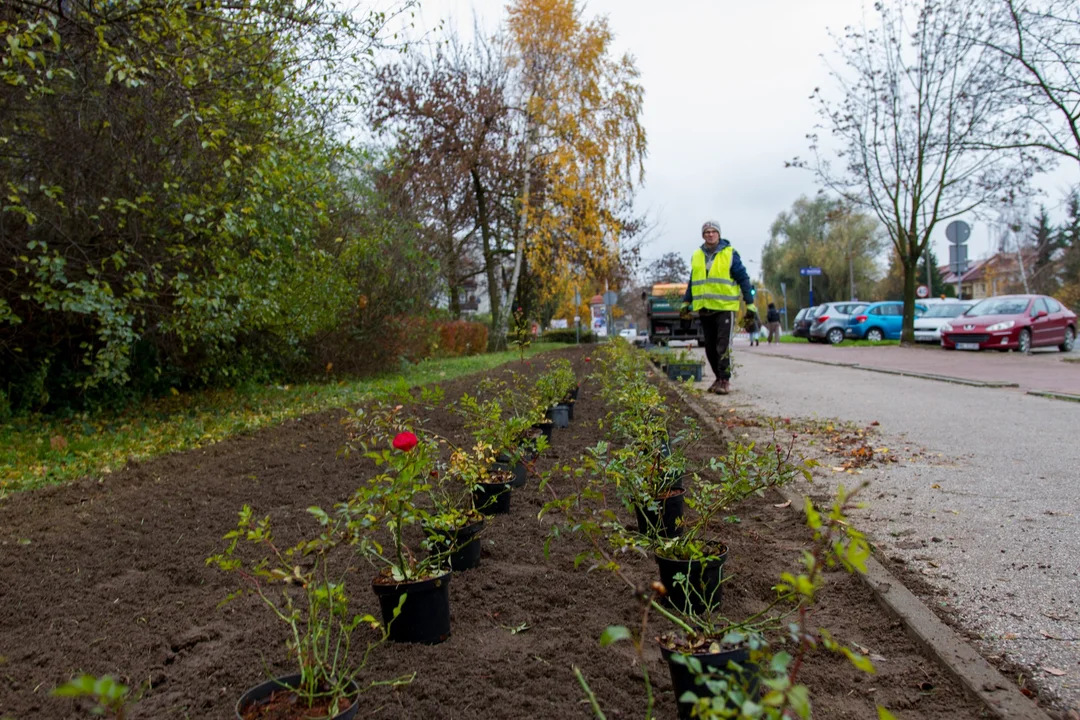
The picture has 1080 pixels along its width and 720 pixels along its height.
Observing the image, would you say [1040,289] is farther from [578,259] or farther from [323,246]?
[323,246]

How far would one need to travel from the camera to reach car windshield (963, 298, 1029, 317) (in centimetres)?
1988

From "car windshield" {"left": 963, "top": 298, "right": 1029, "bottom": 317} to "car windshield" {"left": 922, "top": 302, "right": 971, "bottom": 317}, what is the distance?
17.2ft

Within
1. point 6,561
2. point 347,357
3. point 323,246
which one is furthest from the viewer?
point 347,357

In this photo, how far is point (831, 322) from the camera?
30625 mm

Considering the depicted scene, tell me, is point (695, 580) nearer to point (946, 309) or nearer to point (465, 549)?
point (465, 549)

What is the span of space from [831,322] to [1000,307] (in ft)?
33.3

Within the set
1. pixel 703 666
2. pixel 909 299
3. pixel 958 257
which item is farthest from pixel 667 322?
pixel 703 666

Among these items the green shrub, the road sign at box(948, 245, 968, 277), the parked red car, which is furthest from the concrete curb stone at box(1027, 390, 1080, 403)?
the green shrub

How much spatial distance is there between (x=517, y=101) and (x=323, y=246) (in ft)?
51.8

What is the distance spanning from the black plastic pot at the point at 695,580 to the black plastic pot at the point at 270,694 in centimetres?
117

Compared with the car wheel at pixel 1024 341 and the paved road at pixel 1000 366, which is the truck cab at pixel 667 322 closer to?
the paved road at pixel 1000 366

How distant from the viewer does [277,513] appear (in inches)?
170

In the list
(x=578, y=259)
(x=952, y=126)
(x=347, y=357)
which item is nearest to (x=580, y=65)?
(x=578, y=259)

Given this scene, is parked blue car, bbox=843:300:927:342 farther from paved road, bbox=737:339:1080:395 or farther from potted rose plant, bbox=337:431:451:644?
potted rose plant, bbox=337:431:451:644
